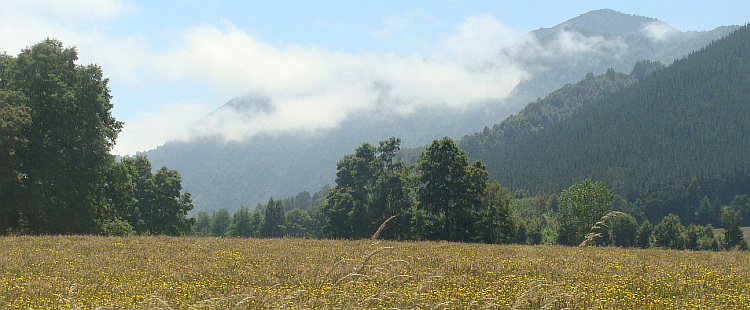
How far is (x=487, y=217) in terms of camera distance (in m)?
40.6

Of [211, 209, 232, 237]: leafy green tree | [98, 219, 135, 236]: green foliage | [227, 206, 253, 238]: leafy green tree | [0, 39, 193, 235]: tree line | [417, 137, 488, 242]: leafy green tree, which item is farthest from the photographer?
[211, 209, 232, 237]: leafy green tree

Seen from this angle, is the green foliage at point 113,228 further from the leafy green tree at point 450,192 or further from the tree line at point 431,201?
the leafy green tree at point 450,192

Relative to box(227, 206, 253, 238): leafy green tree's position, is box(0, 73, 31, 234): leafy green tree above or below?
above

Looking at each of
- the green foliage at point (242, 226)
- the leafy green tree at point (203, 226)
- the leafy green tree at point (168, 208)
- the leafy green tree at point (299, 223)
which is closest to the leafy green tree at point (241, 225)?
the green foliage at point (242, 226)

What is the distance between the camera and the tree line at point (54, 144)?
25719 millimetres

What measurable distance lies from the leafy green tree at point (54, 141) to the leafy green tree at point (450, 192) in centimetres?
2470

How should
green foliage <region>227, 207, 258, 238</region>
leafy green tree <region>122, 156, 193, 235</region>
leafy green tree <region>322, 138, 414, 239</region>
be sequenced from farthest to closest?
green foliage <region>227, 207, 258, 238</region> → leafy green tree <region>122, 156, 193, 235</region> → leafy green tree <region>322, 138, 414, 239</region>

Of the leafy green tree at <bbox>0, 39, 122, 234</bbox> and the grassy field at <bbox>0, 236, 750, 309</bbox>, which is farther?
the leafy green tree at <bbox>0, 39, 122, 234</bbox>

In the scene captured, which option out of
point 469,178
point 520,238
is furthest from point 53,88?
point 520,238

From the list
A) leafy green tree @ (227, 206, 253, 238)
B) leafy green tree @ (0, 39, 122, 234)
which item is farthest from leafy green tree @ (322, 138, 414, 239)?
leafy green tree @ (227, 206, 253, 238)

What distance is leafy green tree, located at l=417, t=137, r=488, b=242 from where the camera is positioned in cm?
4031

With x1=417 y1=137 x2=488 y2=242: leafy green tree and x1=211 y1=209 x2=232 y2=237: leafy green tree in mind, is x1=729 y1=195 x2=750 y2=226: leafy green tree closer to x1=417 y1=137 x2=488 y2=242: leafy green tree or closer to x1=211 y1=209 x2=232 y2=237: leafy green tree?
x1=211 y1=209 x2=232 y2=237: leafy green tree

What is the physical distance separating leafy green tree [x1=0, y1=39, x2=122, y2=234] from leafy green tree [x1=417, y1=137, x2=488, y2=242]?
24.7 metres

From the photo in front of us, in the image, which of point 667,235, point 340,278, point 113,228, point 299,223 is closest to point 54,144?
point 113,228
